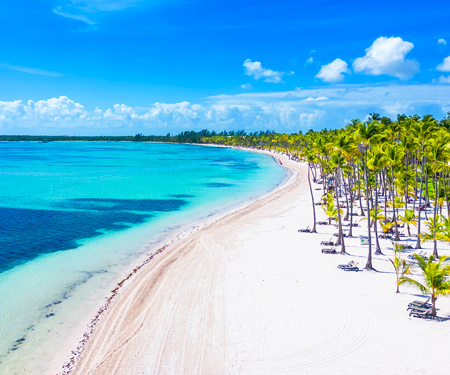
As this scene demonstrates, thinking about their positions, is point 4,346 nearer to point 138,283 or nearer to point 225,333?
point 138,283

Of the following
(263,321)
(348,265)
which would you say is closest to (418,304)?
(348,265)

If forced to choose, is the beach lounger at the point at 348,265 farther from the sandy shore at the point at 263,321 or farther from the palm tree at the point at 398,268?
the palm tree at the point at 398,268

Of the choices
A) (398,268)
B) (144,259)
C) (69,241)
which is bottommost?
(144,259)

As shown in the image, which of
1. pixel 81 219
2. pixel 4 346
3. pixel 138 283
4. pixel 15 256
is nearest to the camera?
pixel 4 346

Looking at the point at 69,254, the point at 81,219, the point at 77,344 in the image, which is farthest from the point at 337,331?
the point at 81,219

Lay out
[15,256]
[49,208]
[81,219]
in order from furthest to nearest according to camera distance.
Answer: [49,208] < [81,219] < [15,256]

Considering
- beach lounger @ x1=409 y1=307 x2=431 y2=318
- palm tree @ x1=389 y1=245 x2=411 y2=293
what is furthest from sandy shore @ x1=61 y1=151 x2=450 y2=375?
palm tree @ x1=389 y1=245 x2=411 y2=293

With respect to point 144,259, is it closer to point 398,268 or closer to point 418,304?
point 398,268

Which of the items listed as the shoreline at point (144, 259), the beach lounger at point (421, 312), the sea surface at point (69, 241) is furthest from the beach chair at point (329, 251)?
the sea surface at point (69, 241)
